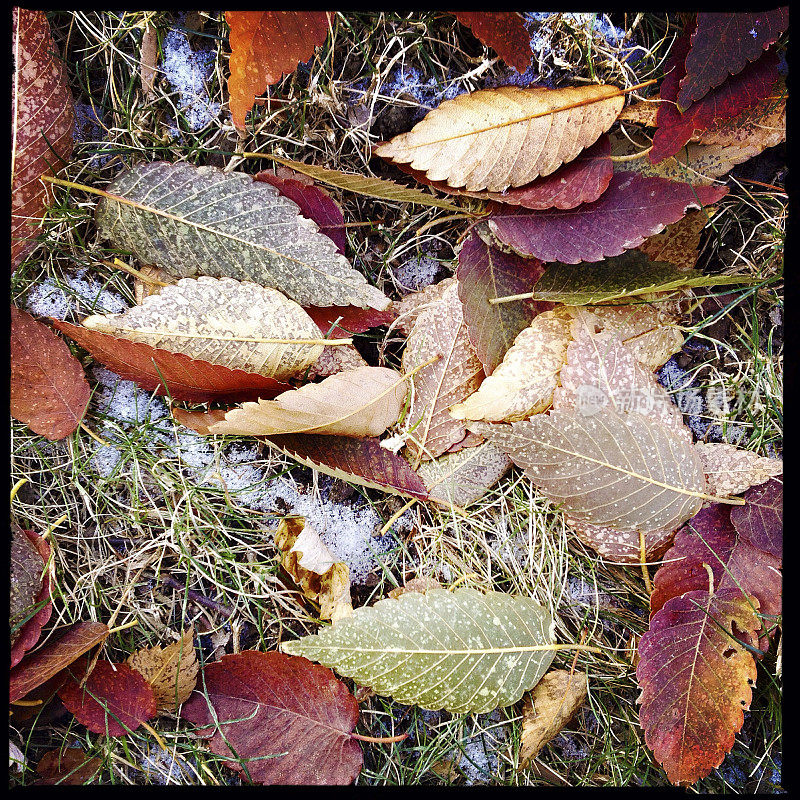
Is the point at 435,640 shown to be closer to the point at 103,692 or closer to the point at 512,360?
the point at 512,360

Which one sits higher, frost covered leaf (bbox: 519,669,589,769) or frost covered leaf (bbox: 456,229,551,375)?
frost covered leaf (bbox: 456,229,551,375)

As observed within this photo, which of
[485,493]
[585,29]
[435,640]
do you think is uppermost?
[585,29]

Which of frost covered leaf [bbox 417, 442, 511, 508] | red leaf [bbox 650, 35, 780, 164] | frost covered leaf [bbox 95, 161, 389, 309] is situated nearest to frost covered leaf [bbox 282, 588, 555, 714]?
frost covered leaf [bbox 417, 442, 511, 508]

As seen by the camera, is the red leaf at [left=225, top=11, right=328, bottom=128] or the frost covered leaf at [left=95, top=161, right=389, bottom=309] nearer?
the red leaf at [left=225, top=11, right=328, bottom=128]

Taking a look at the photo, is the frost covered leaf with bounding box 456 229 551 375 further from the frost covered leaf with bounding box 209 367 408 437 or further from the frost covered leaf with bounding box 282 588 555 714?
the frost covered leaf with bounding box 282 588 555 714

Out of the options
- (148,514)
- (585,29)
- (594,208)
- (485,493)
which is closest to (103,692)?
(148,514)

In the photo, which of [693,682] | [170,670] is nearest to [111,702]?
[170,670]

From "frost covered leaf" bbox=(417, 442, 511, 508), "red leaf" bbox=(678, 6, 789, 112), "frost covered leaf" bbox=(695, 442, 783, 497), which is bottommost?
"frost covered leaf" bbox=(695, 442, 783, 497)
